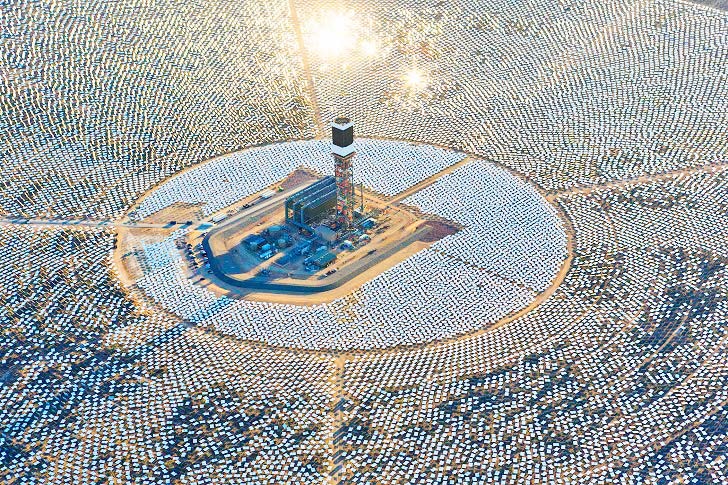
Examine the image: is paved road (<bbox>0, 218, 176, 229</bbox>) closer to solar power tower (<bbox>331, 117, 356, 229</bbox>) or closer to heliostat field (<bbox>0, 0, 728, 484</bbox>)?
heliostat field (<bbox>0, 0, 728, 484</bbox>)

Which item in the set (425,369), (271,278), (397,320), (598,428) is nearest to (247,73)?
(271,278)

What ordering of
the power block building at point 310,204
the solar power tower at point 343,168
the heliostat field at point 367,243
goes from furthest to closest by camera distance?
the power block building at point 310,204, the solar power tower at point 343,168, the heliostat field at point 367,243

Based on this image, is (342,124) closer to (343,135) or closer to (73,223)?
(343,135)

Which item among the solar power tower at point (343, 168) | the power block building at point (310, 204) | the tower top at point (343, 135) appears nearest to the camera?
the tower top at point (343, 135)

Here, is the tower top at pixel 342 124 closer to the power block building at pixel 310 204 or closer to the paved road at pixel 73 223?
the power block building at pixel 310 204

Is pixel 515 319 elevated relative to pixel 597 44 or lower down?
lower down

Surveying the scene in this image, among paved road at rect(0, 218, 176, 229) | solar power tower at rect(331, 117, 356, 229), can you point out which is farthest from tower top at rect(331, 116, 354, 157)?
paved road at rect(0, 218, 176, 229)

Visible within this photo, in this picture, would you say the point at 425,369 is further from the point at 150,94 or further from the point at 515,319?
the point at 150,94

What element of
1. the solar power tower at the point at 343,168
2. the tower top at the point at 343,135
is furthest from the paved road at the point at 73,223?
the tower top at the point at 343,135
